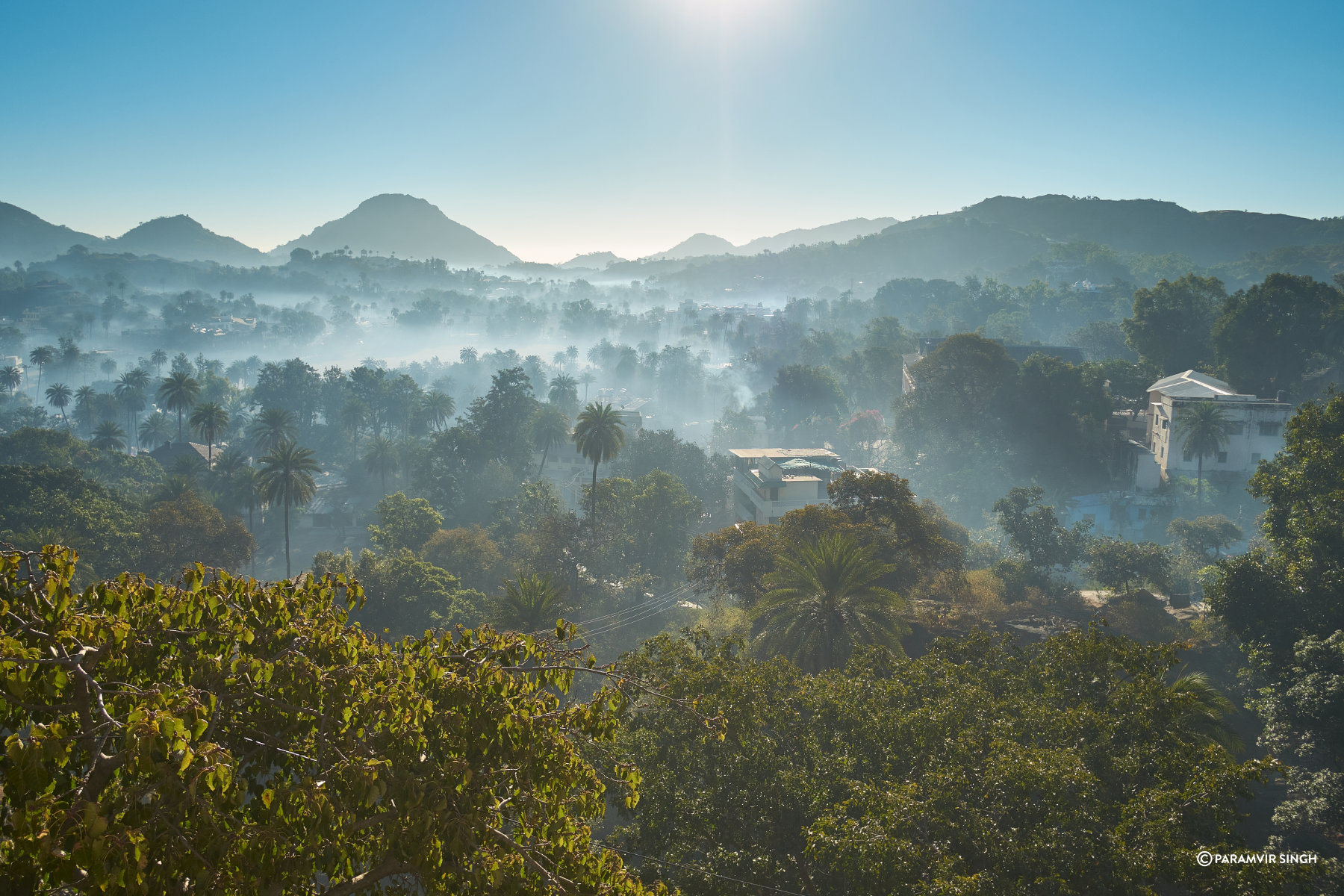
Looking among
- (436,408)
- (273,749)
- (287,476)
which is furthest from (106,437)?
(273,749)

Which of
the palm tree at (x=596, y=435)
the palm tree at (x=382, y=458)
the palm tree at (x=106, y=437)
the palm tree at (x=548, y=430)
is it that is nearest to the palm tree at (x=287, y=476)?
the palm tree at (x=596, y=435)

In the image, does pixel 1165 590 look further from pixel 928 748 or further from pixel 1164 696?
pixel 928 748

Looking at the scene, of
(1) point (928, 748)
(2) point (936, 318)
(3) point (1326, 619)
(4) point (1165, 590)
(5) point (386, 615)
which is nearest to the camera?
(1) point (928, 748)

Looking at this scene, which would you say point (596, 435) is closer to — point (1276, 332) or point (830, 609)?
point (830, 609)

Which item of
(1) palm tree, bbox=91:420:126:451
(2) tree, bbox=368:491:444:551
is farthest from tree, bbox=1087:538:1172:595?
(1) palm tree, bbox=91:420:126:451

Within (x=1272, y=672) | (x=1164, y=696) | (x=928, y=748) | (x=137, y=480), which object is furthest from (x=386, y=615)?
(x=137, y=480)

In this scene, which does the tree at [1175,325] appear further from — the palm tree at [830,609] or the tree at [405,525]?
the tree at [405,525]
